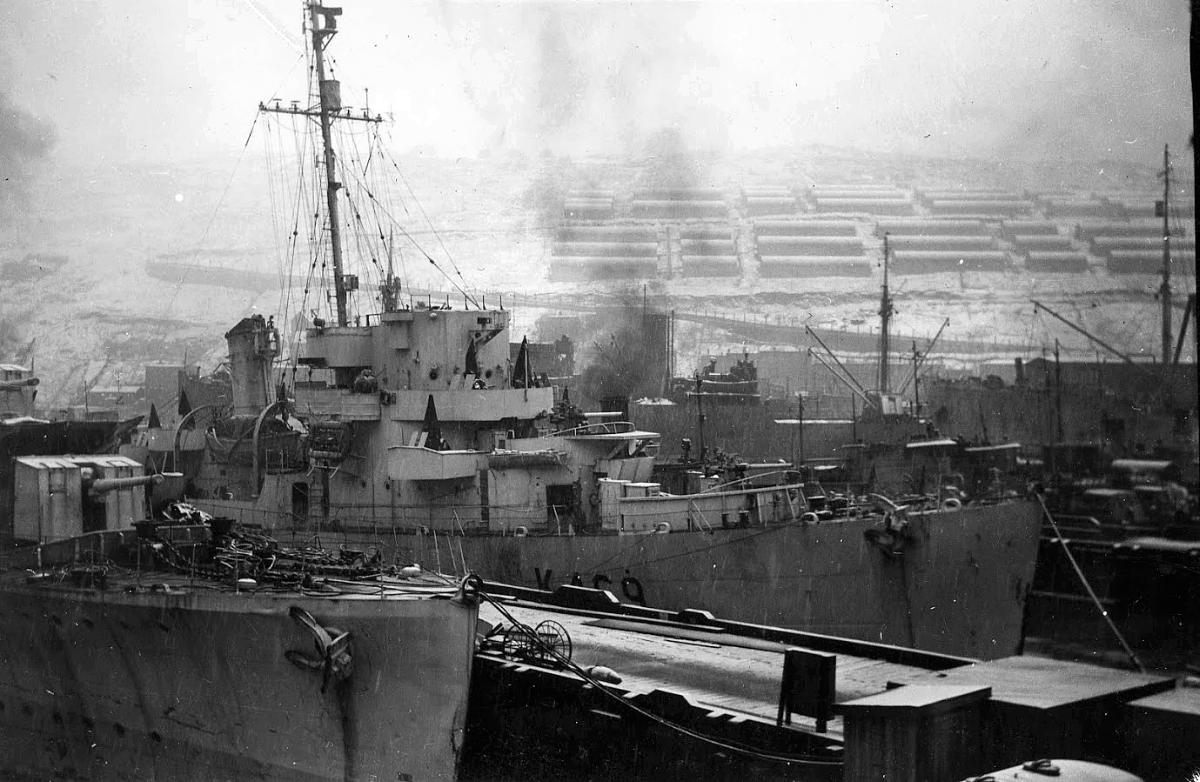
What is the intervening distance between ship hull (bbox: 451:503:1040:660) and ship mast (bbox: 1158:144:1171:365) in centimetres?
961

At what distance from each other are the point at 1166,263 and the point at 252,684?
9641 millimetres

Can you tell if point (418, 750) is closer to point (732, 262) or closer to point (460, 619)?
point (460, 619)

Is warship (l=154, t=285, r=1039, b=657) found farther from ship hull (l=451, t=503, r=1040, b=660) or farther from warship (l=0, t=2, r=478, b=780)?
warship (l=0, t=2, r=478, b=780)

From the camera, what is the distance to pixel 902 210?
810 inches

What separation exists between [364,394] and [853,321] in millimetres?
14078

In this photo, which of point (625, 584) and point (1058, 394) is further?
point (625, 584)


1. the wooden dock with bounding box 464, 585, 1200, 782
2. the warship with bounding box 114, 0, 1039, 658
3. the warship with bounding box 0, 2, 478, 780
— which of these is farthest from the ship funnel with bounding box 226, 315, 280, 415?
the wooden dock with bounding box 464, 585, 1200, 782

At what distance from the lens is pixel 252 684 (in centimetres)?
1130

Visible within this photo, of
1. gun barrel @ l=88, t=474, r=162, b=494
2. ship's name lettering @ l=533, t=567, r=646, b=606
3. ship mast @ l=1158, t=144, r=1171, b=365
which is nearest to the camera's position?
ship mast @ l=1158, t=144, r=1171, b=365

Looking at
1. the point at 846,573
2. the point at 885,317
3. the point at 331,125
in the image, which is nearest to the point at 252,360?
the point at 331,125

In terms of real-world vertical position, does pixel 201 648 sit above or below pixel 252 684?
above

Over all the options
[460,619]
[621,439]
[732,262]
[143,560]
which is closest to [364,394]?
[621,439]

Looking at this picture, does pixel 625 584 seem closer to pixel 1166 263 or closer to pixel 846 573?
pixel 846 573

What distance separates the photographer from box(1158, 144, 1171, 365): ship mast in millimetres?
6719
